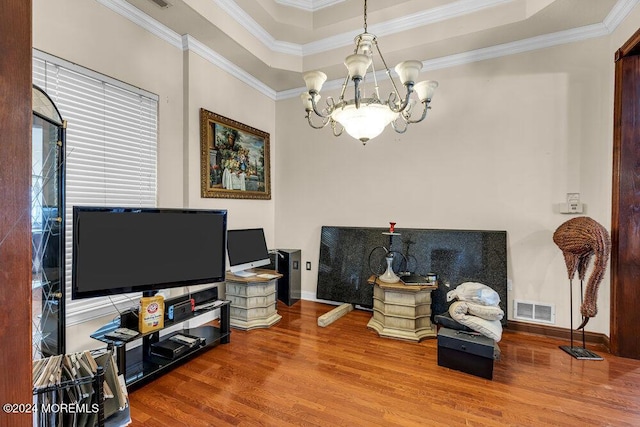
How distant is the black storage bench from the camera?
7.36 ft

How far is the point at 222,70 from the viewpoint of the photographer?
3.44 meters

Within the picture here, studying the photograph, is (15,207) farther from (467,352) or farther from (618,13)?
(618,13)

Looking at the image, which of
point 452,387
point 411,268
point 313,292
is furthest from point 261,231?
point 452,387

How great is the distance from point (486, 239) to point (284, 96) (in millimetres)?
3151

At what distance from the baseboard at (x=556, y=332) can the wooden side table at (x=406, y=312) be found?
878 mm

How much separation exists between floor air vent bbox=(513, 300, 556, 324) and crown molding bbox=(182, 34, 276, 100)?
390 cm

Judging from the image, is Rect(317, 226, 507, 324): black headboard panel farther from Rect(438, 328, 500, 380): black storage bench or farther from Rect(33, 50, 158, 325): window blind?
Rect(33, 50, 158, 325): window blind

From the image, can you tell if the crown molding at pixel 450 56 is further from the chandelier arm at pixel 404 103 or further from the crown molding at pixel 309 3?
the chandelier arm at pixel 404 103

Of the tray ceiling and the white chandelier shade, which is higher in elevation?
the tray ceiling

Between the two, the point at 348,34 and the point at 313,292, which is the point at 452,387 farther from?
the point at 348,34

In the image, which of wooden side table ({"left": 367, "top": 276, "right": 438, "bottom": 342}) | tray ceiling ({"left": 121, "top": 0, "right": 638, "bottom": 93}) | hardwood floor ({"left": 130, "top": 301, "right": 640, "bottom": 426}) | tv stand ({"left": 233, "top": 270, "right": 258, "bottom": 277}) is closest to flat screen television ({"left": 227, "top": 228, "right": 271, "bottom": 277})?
tv stand ({"left": 233, "top": 270, "right": 258, "bottom": 277})

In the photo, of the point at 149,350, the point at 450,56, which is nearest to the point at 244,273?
the point at 149,350

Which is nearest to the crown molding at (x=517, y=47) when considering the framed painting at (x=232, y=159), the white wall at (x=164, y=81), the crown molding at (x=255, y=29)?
the crown molding at (x=255, y=29)

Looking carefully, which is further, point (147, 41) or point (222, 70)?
point (222, 70)
